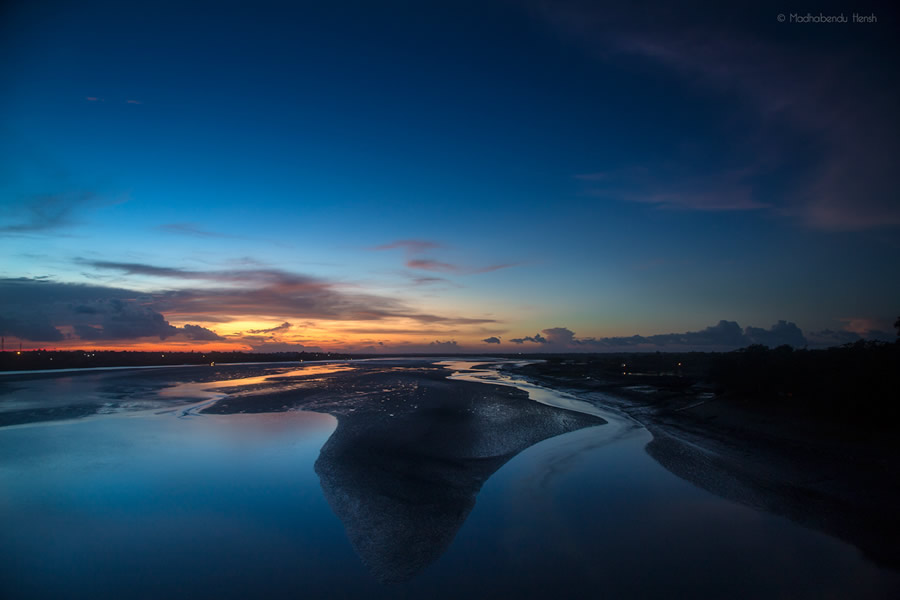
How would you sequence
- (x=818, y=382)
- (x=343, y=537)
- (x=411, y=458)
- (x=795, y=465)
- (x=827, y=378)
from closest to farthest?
(x=343, y=537), (x=795, y=465), (x=411, y=458), (x=827, y=378), (x=818, y=382)

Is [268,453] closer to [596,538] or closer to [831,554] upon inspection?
[596,538]

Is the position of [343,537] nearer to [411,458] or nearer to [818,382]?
[411,458]

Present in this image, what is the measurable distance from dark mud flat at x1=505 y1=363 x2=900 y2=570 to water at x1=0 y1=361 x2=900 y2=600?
24.6 inches

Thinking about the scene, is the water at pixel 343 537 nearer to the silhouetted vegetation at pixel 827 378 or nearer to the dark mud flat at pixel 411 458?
the dark mud flat at pixel 411 458

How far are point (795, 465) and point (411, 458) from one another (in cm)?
1048

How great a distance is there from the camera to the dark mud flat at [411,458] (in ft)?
23.5

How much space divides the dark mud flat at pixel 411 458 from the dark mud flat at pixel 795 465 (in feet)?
14.4

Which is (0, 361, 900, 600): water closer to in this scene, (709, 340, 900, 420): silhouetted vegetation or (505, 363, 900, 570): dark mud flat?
(505, 363, 900, 570): dark mud flat

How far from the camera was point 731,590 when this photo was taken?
18.6ft

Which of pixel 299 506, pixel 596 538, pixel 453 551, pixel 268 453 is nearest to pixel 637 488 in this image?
pixel 596 538

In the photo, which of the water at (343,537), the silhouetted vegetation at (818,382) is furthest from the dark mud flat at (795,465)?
the silhouetted vegetation at (818,382)

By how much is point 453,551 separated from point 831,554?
6120 millimetres

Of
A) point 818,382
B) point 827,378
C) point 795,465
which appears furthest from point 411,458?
point 818,382

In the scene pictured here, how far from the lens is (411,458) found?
38.5ft
